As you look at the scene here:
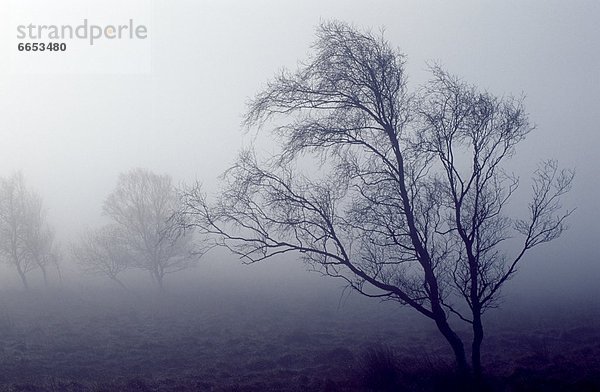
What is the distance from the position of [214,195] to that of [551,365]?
10945 millimetres

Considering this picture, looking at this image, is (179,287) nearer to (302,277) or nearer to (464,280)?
(302,277)

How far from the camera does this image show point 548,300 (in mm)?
43375

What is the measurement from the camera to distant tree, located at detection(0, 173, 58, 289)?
49719 millimetres

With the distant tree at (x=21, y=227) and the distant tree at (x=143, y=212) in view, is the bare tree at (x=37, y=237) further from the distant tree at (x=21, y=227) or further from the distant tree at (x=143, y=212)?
the distant tree at (x=143, y=212)

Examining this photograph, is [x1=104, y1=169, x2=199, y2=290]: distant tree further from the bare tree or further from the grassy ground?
the bare tree

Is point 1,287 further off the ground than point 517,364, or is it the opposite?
point 1,287

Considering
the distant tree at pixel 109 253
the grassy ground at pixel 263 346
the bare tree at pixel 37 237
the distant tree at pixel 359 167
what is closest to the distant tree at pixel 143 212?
the distant tree at pixel 109 253

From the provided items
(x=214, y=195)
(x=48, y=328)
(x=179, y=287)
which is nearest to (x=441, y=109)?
(x=214, y=195)

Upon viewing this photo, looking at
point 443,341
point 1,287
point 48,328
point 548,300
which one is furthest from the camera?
point 1,287

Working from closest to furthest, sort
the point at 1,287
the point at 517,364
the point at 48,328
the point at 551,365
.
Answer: the point at 551,365
the point at 517,364
the point at 48,328
the point at 1,287

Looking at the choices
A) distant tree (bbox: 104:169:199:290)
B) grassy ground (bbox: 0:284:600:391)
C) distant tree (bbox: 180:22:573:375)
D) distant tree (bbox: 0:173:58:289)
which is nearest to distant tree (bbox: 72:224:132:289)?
distant tree (bbox: 104:169:199:290)

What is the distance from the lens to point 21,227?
50.2m

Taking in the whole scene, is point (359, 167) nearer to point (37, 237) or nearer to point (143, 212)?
point (143, 212)

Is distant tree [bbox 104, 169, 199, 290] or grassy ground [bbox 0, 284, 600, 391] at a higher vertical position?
distant tree [bbox 104, 169, 199, 290]
